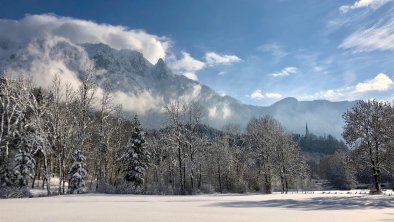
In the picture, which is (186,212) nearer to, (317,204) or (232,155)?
(317,204)

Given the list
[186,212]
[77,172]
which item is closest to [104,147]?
[77,172]

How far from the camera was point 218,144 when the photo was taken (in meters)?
66.6

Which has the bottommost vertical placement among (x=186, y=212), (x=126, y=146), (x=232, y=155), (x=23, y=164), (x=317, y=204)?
(x=317, y=204)

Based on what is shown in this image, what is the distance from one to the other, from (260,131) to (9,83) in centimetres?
3469

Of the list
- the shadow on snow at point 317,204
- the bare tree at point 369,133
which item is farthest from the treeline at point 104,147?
the shadow on snow at point 317,204

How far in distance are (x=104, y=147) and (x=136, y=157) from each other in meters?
8.61

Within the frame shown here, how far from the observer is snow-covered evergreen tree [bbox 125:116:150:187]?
51.8m

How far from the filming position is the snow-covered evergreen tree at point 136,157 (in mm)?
51781

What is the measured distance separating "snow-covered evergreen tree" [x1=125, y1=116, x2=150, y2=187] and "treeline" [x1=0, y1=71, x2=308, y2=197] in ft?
0.45

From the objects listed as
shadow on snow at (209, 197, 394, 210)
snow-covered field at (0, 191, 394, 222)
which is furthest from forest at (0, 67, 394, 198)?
snow-covered field at (0, 191, 394, 222)

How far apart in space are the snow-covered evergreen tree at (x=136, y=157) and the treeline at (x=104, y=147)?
136 millimetres

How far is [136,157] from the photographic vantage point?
171ft

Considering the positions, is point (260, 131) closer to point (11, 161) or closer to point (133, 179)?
point (133, 179)

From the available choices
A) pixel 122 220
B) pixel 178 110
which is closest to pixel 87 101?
pixel 178 110
